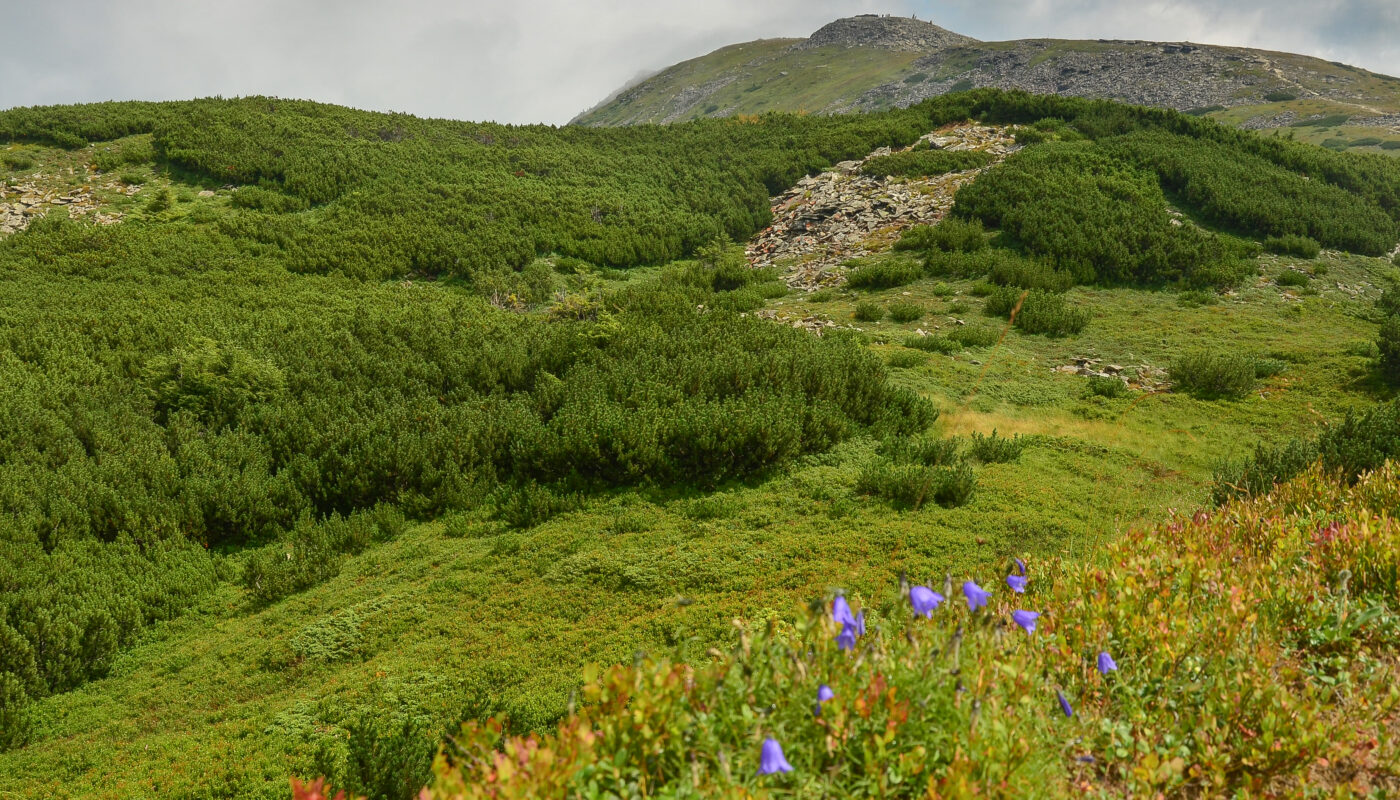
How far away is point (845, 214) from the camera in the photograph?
2205 cm

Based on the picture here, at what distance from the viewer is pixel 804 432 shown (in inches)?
339

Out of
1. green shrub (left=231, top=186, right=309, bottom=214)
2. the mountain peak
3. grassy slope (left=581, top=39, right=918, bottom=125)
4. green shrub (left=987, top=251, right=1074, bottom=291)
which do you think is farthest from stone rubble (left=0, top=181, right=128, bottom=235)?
the mountain peak

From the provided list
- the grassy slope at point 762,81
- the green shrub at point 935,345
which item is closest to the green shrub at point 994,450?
the green shrub at point 935,345

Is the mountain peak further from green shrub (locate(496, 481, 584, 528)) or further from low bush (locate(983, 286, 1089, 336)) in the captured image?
green shrub (locate(496, 481, 584, 528))

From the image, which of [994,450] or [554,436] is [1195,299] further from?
[554,436]

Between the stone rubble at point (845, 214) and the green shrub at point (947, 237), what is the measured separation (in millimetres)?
865

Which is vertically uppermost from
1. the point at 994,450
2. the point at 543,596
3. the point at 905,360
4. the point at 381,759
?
the point at 905,360

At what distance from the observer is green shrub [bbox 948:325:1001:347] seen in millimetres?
13156

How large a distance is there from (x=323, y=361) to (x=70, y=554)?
498cm

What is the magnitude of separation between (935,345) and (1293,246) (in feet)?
40.2

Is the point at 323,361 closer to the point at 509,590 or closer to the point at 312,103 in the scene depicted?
the point at 509,590

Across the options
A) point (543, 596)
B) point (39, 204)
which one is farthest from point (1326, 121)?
point (39, 204)

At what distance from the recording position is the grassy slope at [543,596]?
4.75m

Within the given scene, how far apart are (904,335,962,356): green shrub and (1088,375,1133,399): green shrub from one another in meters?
2.55
